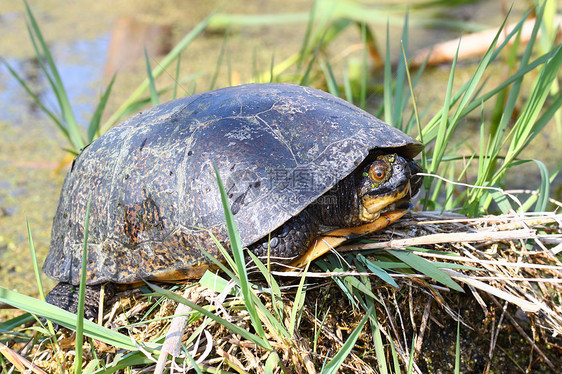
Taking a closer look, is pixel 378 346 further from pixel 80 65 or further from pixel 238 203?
pixel 80 65

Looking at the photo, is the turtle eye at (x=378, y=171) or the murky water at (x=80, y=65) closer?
the turtle eye at (x=378, y=171)

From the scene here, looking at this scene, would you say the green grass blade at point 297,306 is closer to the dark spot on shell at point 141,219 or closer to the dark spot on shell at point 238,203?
the dark spot on shell at point 238,203

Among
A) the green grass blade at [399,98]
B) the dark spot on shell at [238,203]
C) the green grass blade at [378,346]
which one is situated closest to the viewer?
the green grass blade at [378,346]

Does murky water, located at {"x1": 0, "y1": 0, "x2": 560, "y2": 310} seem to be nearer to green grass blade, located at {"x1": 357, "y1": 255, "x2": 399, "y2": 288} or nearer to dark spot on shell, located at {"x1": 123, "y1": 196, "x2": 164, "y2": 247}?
dark spot on shell, located at {"x1": 123, "y1": 196, "x2": 164, "y2": 247}

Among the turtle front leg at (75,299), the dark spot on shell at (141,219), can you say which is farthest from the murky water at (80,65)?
the dark spot on shell at (141,219)

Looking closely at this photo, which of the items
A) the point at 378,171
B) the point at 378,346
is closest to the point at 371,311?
the point at 378,346

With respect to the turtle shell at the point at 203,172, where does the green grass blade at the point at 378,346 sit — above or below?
below

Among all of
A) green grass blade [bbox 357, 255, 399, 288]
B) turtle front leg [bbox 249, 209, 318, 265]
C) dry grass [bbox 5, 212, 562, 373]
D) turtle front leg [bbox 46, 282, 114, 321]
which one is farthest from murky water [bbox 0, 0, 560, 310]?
A: green grass blade [bbox 357, 255, 399, 288]
